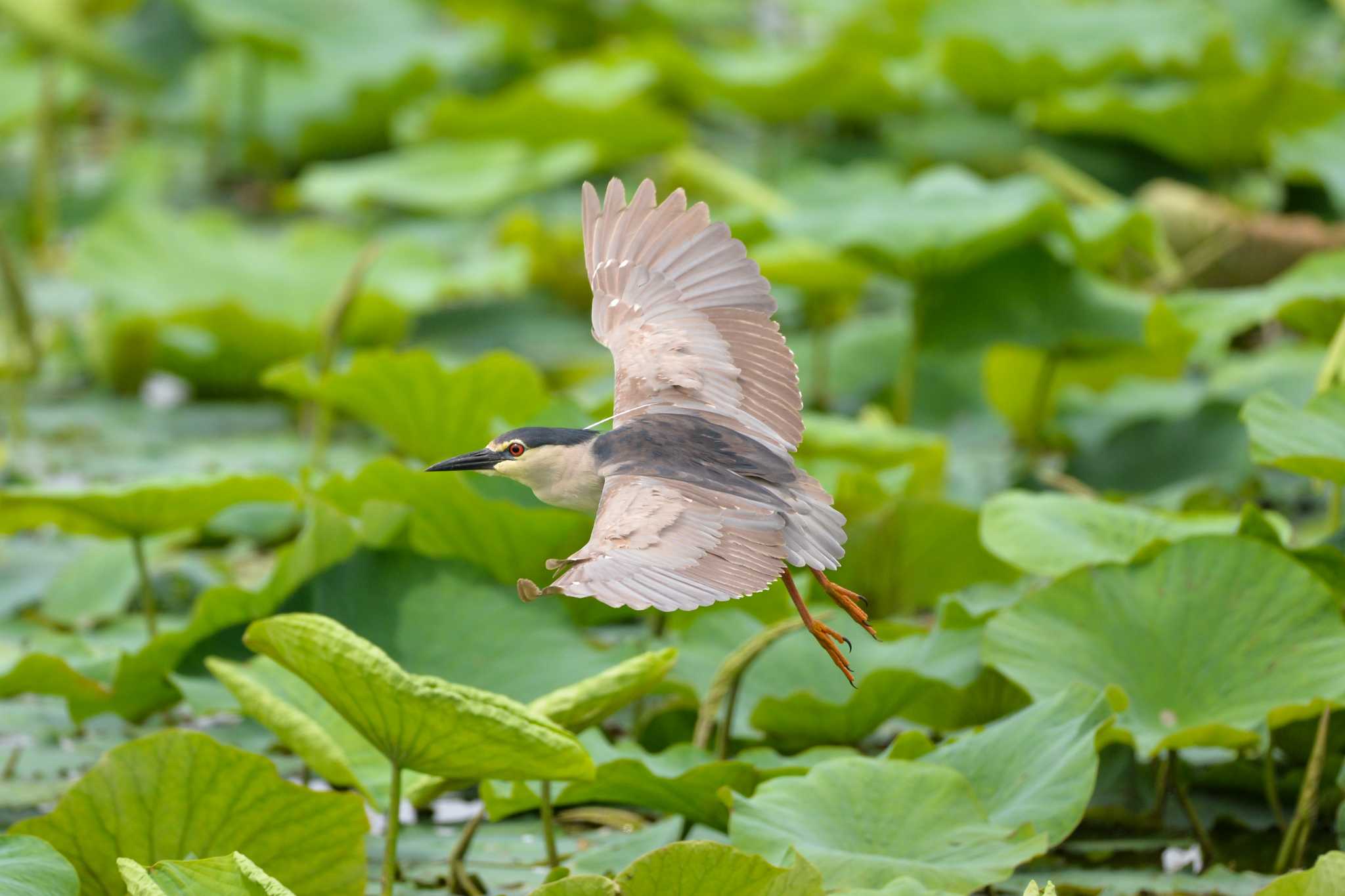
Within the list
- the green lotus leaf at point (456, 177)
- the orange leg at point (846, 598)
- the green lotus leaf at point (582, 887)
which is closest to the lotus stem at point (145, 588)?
the green lotus leaf at point (582, 887)

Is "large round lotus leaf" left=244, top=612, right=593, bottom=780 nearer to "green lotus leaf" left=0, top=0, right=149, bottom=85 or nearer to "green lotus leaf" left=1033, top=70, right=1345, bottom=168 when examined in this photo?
"green lotus leaf" left=1033, top=70, right=1345, bottom=168

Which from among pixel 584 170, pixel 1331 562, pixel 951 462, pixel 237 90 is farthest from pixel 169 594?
pixel 237 90

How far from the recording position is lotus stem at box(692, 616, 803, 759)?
4.92 feet

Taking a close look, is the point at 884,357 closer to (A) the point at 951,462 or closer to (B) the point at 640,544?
(A) the point at 951,462

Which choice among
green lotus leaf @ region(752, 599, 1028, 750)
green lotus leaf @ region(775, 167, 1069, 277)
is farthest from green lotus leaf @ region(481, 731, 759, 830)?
green lotus leaf @ region(775, 167, 1069, 277)

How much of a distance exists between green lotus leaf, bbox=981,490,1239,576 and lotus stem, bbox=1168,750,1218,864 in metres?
0.21

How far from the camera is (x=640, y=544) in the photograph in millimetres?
822

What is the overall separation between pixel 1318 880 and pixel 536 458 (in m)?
0.67

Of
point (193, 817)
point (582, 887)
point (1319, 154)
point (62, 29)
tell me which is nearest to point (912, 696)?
point (582, 887)

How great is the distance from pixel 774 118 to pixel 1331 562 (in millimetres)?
2742

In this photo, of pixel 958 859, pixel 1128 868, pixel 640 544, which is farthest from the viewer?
pixel 1128 868

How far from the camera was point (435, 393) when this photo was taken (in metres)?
2.12

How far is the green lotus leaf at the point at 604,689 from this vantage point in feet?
4.70

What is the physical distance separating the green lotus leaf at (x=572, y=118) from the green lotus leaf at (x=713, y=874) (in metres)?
2.85
